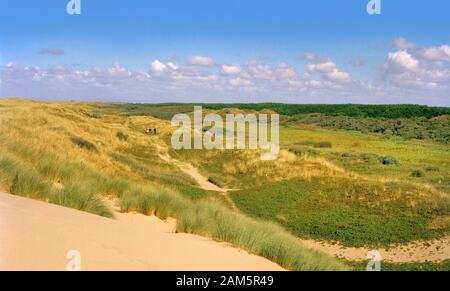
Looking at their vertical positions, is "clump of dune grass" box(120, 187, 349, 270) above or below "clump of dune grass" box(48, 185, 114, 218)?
below

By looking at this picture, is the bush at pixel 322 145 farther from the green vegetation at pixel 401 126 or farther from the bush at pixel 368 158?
the green vegetation at pixel 401 126

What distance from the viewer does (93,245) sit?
6.83m

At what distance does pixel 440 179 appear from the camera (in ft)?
118

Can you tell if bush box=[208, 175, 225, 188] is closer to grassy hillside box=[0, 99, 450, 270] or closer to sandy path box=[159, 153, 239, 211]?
grassy hillside box=[0, 99, 450, 270]

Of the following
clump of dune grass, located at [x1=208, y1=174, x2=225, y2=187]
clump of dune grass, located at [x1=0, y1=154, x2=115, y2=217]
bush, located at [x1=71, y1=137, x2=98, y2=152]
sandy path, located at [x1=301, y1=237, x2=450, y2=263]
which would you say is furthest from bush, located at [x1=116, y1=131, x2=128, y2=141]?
clump of dune grass, located at [x1=0, y1=154, x2=115, y2=217]

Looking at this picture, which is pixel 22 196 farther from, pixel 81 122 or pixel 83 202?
pixel 81 122

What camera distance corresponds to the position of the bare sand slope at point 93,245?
6.01 metres

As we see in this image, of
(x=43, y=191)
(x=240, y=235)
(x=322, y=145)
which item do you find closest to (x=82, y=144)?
(x=43, y=191)

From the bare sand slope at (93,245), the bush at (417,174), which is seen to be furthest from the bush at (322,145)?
the bare sand slope at (93,245)

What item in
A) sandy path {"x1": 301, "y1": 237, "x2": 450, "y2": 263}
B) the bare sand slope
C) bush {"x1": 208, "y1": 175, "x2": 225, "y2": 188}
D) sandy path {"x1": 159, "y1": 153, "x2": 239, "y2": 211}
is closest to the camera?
the bare sand slope

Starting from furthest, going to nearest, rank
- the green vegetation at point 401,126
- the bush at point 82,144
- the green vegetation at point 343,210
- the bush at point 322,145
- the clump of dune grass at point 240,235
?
the green vegetation at point 401,126
the bush at point 322,145
the bush at point 82,144
the green vegetation at point 343,210
the clump of dune grass at point 240,235

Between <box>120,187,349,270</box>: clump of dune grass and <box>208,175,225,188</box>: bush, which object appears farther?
<box>208,175,225,188</box>: bush

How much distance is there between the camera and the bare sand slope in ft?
19.7
